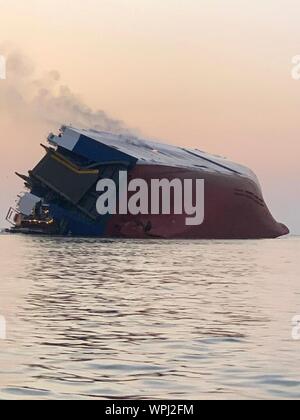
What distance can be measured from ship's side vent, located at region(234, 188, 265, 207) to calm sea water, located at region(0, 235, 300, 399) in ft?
309

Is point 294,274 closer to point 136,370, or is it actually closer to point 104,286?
point 104,286

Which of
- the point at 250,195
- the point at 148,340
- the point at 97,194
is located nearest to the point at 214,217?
the point at 250,195

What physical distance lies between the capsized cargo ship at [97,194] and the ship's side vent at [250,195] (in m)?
0.23

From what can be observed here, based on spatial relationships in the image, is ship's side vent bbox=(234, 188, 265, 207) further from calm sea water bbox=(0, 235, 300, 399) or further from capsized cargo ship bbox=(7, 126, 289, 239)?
calm sea water bbox=(0, 235, 300, 399)

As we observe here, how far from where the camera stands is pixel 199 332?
20219mm

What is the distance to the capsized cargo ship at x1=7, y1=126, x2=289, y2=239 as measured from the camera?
4454 inches

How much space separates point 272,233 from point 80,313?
120 metres

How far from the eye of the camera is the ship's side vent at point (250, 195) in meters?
130

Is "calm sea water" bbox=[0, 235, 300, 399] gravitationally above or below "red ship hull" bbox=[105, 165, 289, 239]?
below

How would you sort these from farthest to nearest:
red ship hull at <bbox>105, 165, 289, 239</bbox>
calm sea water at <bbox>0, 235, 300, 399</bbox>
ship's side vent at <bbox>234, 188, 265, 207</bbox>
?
ship's side vent at <bbox>234, 188, 265, 207</bbox>
red ship hull at <bbox>105, 165, 289, 239</bbox>
calm sea water at <bbox>0, 235, 300, 399</bbox>

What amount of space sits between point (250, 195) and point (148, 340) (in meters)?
117

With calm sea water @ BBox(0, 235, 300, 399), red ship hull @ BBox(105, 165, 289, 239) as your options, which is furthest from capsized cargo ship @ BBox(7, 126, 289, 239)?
calm sea water @ BBox(0, 235, 300, 399)
